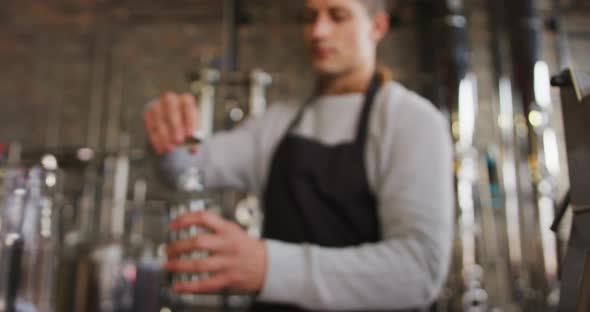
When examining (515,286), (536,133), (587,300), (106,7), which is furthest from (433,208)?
(106,7)

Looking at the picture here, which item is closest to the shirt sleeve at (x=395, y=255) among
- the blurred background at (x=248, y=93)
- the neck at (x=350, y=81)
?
the neck at (x=350, y=81)

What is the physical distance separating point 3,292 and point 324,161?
47 centimetres

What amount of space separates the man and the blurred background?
0.46 meters

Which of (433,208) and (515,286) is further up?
(433,208)

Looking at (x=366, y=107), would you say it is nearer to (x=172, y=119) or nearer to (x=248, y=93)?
(x=172, y=119)

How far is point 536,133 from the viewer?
4.19 feet

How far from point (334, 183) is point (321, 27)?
23cm

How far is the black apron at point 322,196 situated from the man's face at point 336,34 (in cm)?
6

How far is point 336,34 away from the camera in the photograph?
0.87 meters

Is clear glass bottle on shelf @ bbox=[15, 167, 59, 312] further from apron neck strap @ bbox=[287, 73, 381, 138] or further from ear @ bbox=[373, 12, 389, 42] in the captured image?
ear @ bbox=[373, 12, 389, 42]

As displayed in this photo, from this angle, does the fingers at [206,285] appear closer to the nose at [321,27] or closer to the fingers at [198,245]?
the fingers at [198,245]

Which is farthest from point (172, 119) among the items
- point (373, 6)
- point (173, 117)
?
point (373, 6)

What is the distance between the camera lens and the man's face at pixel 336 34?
34.1 inches

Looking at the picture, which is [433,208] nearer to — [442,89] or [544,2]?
[442,89]
